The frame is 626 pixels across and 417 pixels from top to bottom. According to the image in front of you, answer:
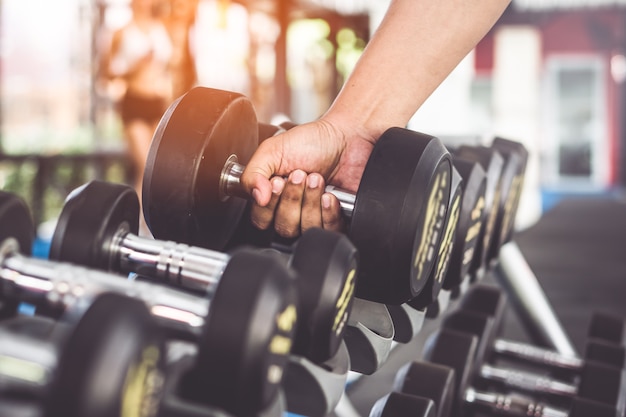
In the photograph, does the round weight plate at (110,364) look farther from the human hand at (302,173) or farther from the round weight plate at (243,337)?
the human hand at (302,173)

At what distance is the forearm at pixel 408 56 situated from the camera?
858mm

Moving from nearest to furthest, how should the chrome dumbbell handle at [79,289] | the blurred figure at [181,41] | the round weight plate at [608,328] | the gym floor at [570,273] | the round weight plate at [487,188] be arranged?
the chrome dumbbell handle at [79,289] < the round weight plate at [487,188] < the round weight plate at [608,328] < the gym floor at [570,273] < the blurred figure at [181,41]

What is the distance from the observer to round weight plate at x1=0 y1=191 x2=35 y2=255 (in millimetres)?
583

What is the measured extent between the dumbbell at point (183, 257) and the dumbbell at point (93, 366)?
0.46 ft

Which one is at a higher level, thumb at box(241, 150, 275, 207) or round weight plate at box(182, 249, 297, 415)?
thumb at box(241, 150, 275, 207)

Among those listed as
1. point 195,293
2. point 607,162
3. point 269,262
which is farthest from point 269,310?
point 607,162

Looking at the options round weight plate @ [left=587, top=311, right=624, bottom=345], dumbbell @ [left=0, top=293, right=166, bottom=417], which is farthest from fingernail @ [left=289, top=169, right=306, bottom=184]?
round weight plate @ [left=587, top=311, right=624, bottom=345]

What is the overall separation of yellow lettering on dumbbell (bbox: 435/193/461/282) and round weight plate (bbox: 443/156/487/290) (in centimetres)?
8

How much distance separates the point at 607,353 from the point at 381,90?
35.9 inches

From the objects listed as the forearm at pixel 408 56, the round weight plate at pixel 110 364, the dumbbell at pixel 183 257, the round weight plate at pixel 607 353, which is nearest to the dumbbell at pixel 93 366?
the round weight plate at pixel 110 364

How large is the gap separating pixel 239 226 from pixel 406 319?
24 cm

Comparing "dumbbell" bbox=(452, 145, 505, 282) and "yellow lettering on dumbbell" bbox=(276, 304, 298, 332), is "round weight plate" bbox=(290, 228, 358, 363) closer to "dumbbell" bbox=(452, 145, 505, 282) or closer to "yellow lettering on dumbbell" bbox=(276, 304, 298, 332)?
"yellow lettering on dumbbell" bbox=(276, 304, 298, 332)

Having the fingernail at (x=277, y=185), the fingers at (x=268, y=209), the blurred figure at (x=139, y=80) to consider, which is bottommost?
the fingers at (x=268, y=209)

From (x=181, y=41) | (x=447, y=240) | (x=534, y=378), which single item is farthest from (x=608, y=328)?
(x=181, y=41)
